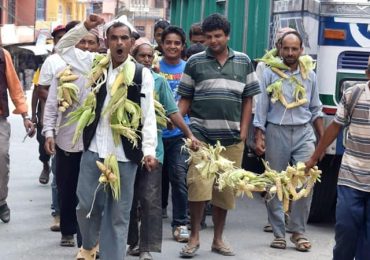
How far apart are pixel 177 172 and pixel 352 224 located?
255cm

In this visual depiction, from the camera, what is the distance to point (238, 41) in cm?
1112

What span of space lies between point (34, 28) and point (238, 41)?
38206 millimetres

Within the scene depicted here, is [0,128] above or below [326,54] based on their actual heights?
below

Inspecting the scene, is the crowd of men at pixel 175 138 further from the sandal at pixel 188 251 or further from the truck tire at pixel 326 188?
the truck tire at pixel 326 188

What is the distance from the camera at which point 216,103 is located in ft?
24.1

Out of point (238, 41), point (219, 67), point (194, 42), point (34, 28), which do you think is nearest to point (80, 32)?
point (219, 67)

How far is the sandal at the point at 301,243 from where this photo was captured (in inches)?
307

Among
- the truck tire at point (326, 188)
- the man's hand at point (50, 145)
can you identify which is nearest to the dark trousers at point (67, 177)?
the man's hand at point (50, 145)

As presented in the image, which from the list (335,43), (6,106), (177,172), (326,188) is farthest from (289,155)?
(6,106)

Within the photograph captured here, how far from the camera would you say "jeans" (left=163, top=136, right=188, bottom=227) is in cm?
811

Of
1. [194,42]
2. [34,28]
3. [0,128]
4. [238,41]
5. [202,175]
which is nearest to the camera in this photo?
[202,175]

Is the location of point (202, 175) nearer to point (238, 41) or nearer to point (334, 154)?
point (334, 154)

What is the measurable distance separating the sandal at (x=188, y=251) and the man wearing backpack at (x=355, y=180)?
1668mm

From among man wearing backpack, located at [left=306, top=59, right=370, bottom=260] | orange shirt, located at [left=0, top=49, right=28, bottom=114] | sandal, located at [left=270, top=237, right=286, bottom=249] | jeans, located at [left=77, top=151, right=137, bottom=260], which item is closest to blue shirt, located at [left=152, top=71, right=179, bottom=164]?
jeans, located at [left=77, top=151, right=137, bottom=260]
